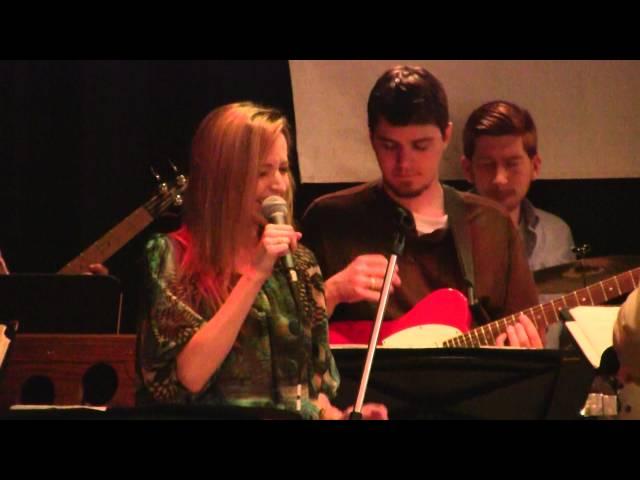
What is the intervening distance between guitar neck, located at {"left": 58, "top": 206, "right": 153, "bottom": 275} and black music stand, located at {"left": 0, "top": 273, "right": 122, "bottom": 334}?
421 millimetres

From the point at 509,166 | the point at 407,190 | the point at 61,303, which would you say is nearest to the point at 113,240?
the point at 61,303

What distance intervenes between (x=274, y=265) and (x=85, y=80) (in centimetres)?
126

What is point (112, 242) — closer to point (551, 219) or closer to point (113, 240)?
point (113, 240)

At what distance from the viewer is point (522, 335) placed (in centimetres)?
382

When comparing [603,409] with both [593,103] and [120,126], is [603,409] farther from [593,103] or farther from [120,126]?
[120,126]

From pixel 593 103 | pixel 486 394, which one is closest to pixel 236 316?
pixel 486 394

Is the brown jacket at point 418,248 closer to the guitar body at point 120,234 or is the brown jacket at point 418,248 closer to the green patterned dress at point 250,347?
the green patterned dress at point 250,347

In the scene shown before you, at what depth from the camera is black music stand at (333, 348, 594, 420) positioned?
2898 mm

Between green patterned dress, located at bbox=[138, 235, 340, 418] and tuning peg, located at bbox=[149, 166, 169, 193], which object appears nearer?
green patterned dress, located at bbox=[138, 235, 340, 418]

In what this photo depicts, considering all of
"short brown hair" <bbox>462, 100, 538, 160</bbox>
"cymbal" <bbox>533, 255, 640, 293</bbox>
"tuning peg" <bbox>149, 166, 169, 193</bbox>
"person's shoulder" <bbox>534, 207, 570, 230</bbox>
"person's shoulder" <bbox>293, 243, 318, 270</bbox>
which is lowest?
"cymbal" <bbox>533, 255, 640, 293</bbox>

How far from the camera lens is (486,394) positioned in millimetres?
2953

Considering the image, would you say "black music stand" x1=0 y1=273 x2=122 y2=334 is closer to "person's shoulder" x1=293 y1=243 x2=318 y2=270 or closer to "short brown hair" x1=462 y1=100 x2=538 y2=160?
"person's shoulder" x1=293 y1=243 x2=318 y2=270

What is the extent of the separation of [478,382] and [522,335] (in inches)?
36.4

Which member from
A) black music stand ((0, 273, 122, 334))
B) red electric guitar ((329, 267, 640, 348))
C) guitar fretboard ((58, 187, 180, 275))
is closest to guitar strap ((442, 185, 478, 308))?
red electric guitar ((329, 267, 640, 348))
